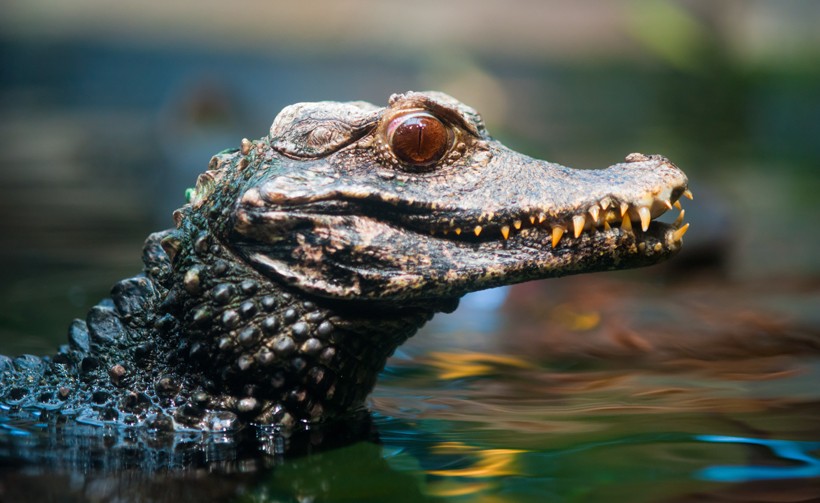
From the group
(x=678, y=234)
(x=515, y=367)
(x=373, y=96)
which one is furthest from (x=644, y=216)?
(x=373, y=96)

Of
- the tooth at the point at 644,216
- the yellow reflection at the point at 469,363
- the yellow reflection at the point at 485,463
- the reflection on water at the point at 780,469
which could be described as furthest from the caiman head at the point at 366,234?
the yellow reflection at the point at 469,363

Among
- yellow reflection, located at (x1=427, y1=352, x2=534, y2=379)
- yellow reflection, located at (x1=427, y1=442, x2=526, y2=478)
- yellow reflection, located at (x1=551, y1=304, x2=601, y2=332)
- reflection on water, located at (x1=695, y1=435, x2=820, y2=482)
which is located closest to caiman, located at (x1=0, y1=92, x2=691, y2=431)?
yellow reflection, located at (x1=427, y1=442, x2=526, y2=478)

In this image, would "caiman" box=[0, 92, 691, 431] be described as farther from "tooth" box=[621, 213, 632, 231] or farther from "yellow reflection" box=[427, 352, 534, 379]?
"yellow reflection" box=[427, 352, 534, 379]

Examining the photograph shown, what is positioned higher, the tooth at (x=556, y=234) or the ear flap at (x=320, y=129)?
the ear flap at (x=320, y=129)

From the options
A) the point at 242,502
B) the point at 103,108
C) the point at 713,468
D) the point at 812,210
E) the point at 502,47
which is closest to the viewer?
the point at 242,502

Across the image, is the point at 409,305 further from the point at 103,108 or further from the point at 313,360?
the point at 103,108

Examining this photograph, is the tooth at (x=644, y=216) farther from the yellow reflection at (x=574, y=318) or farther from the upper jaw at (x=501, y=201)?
the yellow reflection at (x=574, y=318)

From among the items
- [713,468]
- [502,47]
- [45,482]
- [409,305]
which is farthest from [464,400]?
[502,47]
